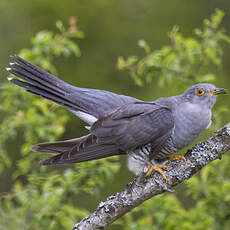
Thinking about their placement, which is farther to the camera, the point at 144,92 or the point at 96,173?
the point at 144,92

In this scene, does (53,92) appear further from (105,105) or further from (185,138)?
(185,138)

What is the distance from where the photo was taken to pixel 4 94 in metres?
3.17

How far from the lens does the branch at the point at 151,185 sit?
96.0 inches

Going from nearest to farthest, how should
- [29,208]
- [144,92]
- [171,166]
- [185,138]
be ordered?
[171,166] < [185,138] < [29,208] < [144,92]

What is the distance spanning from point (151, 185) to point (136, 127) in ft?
1.89

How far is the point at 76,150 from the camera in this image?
9.42 ft

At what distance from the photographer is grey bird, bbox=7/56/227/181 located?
9.49 feet

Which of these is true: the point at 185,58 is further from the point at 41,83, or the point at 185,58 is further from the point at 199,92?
the point at 41,83

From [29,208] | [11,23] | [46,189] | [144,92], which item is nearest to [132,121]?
[46,189]

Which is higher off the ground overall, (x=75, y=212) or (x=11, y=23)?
(x=11, y=23)

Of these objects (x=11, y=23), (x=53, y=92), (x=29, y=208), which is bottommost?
(x=29, y=208)

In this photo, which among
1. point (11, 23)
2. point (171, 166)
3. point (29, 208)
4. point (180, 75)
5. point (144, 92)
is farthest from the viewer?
point (11, 23)

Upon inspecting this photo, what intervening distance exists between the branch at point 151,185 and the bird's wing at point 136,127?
1.18 feet

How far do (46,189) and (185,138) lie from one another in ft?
3.29
